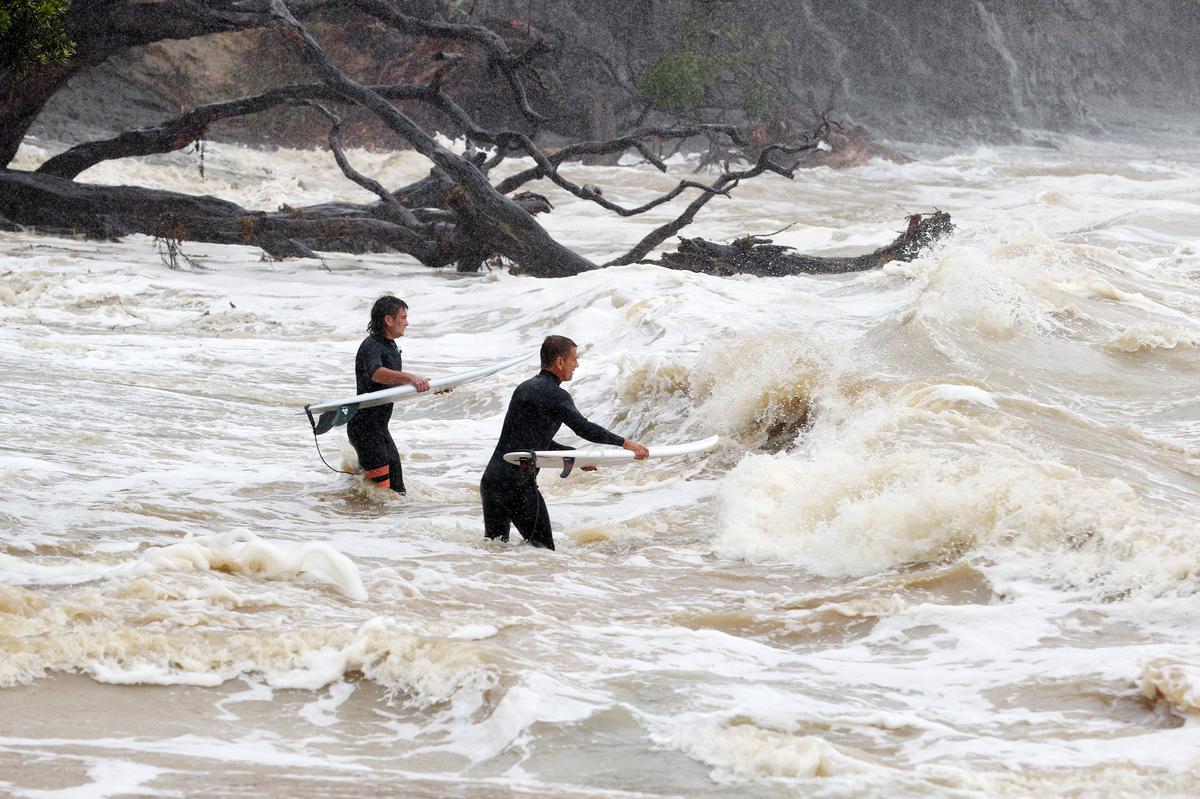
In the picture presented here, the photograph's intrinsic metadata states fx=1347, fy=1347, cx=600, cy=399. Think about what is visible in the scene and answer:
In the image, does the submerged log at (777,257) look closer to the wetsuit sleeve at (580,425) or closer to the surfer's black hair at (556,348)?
the surfer's black hair at (556,348)

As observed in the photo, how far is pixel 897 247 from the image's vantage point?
17.3 m

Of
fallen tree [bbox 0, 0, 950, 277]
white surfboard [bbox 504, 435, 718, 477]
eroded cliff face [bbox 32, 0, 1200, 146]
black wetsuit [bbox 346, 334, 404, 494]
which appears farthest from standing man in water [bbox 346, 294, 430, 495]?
eroded cliff face [bbox 32, 0, 1200, 146]

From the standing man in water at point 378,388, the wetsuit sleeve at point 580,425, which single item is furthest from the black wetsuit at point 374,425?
the wetsuit sleeve at point 580,425

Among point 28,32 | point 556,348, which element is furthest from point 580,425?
point 28,32

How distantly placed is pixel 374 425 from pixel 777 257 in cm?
1013

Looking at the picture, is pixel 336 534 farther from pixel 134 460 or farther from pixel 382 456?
pixel 134 460

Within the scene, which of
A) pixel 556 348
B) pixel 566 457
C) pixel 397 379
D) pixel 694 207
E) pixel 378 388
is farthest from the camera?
pixel 694 207

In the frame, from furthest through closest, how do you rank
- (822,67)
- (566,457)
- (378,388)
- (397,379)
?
(822,67) < (378,388) < (397,379) < (566,457)

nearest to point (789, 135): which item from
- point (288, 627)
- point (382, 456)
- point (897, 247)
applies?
point (897, 247)

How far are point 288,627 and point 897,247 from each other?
45.5 feet

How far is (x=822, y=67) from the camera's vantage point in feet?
130

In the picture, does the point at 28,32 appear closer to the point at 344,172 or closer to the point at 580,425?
the point at 580,425

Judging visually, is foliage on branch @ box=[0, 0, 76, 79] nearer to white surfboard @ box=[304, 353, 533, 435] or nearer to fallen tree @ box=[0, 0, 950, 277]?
white surfboard @ box=[304, 353, 533, 435]

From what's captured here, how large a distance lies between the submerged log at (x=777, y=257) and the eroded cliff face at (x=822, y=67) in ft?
32.9
